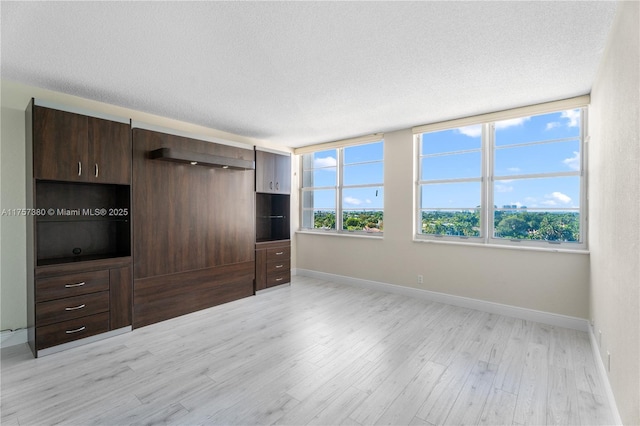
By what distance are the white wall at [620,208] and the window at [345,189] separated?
2933 millimetres

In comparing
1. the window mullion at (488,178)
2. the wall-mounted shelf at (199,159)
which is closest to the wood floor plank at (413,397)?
the window mullion at (488,178)

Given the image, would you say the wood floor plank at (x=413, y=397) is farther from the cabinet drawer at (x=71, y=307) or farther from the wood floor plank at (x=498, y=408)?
the cabinet drawer at (x=71, y=307)

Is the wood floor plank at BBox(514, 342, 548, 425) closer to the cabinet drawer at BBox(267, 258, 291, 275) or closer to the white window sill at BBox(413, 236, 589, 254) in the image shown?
the white window sill at BBox(413, 236, 589, 254)

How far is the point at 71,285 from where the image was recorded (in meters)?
2.94

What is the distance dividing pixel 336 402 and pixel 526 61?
309cm

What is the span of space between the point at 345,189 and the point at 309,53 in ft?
11.0

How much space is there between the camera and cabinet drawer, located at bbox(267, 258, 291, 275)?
16.4 ft

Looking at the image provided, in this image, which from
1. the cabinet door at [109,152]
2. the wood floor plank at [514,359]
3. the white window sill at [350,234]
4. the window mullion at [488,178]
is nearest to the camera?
the wood floor plank at [514,359]

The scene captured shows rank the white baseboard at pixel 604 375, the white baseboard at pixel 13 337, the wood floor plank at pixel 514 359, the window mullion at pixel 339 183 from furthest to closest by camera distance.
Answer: the window mullion at pixel 339 183 < the white baseboard at pixel 13 337 < the wood floor plank at pixel 514 359 < the white baseboard at pixel 604 375

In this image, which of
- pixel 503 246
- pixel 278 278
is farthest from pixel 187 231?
pixel 503 246

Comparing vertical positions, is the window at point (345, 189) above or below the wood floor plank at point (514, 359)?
above

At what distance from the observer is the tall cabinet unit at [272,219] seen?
4875 mm

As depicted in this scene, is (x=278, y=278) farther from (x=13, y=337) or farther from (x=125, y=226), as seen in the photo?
(x=13, y=337)

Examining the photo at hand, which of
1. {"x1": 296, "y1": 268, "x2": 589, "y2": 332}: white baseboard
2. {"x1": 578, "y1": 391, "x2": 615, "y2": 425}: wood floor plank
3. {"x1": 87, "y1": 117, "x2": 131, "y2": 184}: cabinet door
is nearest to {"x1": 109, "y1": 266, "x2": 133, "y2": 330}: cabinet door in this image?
Answer: {"x1": 87, "y1": 117, "x2": 131, "y2": 184}: cabinet door
